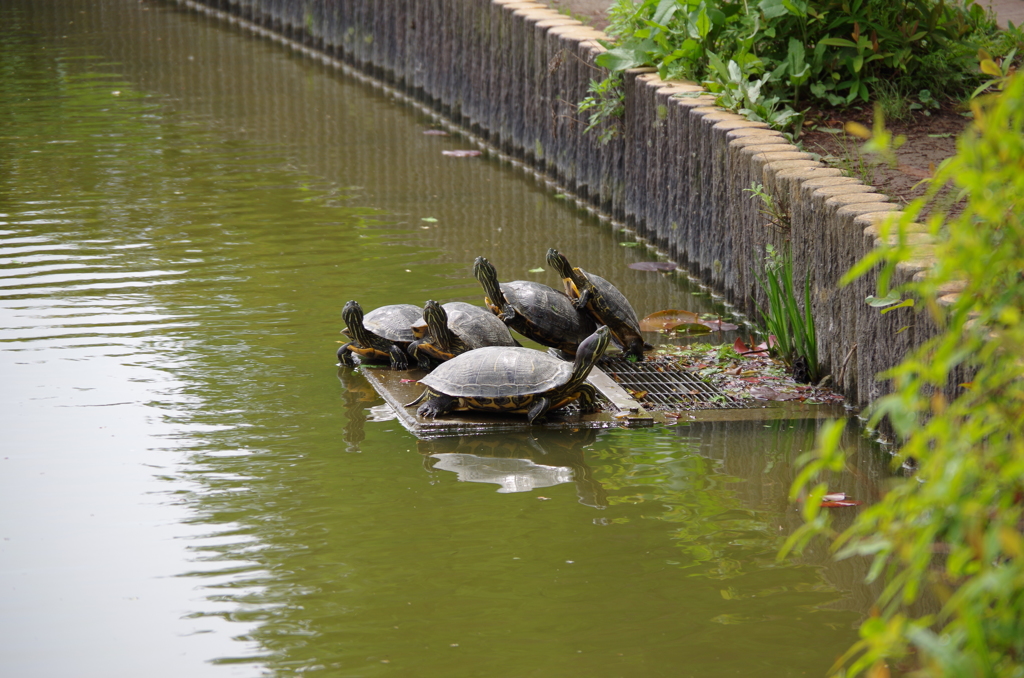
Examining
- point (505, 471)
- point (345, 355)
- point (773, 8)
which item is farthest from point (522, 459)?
point (773, 8)

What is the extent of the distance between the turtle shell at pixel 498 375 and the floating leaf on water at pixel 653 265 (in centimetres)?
281

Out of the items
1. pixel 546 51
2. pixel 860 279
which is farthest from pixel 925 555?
pixel 546 51

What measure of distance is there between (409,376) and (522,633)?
8.54 ft

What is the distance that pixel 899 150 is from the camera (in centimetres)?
738

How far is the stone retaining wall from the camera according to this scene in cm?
582

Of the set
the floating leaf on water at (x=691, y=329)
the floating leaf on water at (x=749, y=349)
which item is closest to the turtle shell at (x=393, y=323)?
the floating leaf on water at (x=691, y=329)

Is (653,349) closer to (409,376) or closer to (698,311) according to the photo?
(698,311)

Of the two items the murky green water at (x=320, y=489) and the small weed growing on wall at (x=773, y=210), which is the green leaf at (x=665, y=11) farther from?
the small weed growing on wall at (x=773, y=210)

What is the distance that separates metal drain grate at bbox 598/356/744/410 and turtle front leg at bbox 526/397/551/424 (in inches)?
26.0

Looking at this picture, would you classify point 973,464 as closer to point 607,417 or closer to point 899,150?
point 607,417

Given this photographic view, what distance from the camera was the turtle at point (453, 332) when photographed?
5973 mm

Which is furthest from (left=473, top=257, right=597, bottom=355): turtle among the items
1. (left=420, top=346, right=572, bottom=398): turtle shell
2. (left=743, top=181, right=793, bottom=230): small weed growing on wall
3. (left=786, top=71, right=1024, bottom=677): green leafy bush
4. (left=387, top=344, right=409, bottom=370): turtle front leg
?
(left=786, top=71, right=1024, bottom=677): green leafy bush

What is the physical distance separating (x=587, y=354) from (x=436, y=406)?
81 centimetres

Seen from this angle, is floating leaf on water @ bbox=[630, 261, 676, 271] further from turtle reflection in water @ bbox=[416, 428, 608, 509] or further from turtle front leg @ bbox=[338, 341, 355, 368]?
turtle reflection in water @ bbox=[416, 428, 608, 509]
